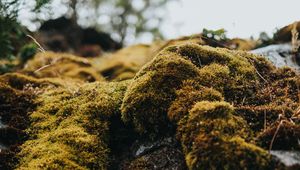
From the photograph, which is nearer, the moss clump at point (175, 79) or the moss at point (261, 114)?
the moss at point (261, 114)

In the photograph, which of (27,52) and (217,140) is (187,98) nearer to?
(217,140)

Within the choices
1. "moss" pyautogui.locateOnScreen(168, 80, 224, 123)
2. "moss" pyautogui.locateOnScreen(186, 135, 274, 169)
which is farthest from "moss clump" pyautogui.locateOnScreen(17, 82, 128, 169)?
"moss" pyautogui.locateOnScreen(186, 135, 274, 169)

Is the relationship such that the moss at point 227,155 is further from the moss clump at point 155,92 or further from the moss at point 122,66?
the moss at point 122,66

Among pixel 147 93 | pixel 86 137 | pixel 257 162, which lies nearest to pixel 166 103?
pixel 147 93

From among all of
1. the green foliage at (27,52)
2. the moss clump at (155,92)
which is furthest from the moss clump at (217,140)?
the green foliage at (27,52)

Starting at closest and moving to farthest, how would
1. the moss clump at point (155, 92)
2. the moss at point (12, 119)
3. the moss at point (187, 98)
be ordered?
1. the moss at point (187, 98)
2. the moss clump at point (155, 92)
3. the moss at point (12, 119)

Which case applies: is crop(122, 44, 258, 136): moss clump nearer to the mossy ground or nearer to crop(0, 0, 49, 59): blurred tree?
the mossy ground
